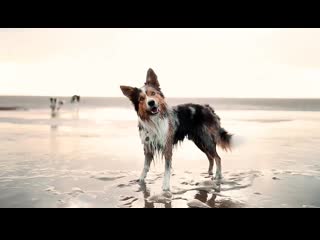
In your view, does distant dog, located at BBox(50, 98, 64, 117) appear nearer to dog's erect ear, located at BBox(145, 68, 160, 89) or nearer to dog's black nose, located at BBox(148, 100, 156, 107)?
dog's erect ear, located at BBox(145, 68, 160, 89)

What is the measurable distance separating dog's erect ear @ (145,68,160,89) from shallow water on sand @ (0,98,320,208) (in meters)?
1.15

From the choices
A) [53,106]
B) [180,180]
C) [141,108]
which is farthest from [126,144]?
[53,106]

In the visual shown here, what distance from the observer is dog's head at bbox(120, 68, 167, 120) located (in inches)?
152

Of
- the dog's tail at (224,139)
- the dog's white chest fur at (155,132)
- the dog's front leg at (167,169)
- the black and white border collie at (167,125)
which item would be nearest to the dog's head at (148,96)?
the black and white border collie at (167,125)

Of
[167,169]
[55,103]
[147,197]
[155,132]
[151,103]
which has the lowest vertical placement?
[147,197]

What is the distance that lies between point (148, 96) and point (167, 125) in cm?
52

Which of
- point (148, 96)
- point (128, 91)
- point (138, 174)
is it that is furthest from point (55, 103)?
point (148, 96)

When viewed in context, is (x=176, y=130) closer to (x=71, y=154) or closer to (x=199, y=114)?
(x=199, y=114)

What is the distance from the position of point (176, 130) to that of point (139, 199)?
0.99 meters

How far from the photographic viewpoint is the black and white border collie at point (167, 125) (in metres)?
3.91

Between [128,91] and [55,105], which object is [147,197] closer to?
[128,91]

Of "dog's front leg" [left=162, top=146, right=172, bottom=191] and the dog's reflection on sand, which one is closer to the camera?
the dog's reflection on sand

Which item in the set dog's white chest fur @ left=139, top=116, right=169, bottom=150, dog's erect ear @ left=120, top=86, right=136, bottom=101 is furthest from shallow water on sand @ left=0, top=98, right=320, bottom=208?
dog's erect ear @ left=120, top=86, right=136, bottom=101

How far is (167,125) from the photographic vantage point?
421cm
